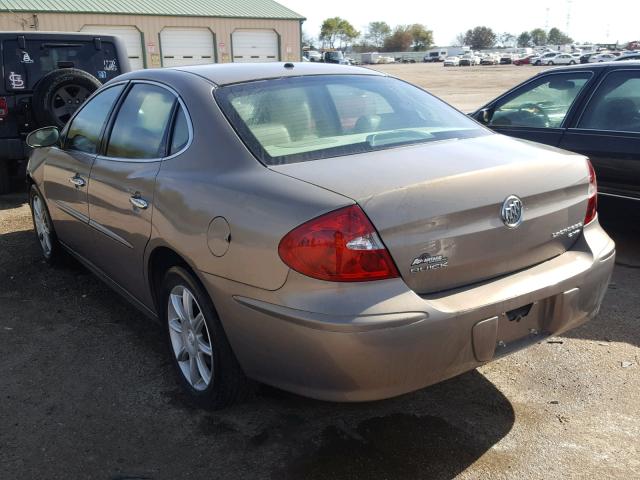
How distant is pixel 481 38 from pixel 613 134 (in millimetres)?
151899

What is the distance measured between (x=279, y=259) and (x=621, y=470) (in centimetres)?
164

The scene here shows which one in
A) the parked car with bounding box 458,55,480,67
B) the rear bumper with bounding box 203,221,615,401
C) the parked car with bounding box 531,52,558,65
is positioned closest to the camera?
the rear bumper with bounding box 203,221,615,401

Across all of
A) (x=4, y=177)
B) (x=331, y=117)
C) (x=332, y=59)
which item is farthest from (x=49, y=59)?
(x=332, y=59)

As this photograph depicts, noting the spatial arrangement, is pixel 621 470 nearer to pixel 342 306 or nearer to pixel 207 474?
pixel 342 306

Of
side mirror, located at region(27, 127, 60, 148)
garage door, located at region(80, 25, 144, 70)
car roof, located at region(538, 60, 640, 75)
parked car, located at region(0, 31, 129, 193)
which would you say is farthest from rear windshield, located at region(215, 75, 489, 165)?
garage door, located at region(80, 25, 144, 70)

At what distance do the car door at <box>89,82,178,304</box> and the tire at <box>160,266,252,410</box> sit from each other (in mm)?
289

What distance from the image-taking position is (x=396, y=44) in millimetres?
142500

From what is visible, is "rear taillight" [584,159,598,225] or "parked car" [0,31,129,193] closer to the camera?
"rear taillight" [584,159,598,225]

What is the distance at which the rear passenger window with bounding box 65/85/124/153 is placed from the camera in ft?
13.4

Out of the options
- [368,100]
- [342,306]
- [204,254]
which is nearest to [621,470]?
[342,306]

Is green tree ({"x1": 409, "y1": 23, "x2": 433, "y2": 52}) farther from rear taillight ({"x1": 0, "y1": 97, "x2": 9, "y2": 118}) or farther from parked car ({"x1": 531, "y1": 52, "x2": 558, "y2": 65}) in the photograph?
rear taillight ({"x1": 0, "y1": 97, "x2": 9, "y2": 118})

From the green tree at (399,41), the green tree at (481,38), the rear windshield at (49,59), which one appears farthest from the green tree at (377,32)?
the rear windshield at (49,59)

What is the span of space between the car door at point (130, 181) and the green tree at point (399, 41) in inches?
5700

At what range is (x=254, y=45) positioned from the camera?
1359 inches
